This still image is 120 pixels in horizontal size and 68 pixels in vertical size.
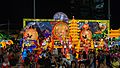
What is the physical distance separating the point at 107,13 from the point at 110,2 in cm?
51

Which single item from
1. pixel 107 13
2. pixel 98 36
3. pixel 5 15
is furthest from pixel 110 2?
pixel 5 15

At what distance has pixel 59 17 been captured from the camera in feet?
58.4

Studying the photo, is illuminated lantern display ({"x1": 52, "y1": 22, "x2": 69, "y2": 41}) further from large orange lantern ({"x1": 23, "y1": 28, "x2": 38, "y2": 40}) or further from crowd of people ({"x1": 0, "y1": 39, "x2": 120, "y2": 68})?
large orange lantern ({"x1": 23, "y1": 28, "x2": 38, "y2": 40})

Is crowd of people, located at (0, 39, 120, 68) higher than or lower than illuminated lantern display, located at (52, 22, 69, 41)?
lower

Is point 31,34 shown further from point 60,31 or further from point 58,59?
point 58,59

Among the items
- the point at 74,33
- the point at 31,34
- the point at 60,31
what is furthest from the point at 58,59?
the point at 31,34

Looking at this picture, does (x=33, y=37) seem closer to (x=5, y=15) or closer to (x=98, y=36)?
(x=5, y=15)

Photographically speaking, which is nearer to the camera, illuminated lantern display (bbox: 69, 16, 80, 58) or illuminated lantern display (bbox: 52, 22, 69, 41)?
illuminated lantern display (bbox: 52, 22, 69, 41)

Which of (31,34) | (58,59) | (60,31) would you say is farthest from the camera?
(60,31)

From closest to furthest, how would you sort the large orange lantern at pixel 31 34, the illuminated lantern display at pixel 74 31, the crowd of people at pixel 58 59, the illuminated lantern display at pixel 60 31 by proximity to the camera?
the crowd of people at pixel 58 59
the large orange lantern at pixel 31 34
the illuminated lantern display at pixel 60 31
the illuminated lantern display at pixel 74 31

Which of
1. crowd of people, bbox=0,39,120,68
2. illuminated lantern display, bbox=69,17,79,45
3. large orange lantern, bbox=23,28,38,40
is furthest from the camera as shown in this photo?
illuminated lantern display, bbox=69,17,79,45

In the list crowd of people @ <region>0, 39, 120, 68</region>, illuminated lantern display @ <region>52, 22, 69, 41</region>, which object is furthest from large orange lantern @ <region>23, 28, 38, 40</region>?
illuminated lantern display @ <region>52, 22, 69, 41</region>

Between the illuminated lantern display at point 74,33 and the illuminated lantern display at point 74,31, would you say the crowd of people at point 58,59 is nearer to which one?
the illuminated lantern display at point 74,33

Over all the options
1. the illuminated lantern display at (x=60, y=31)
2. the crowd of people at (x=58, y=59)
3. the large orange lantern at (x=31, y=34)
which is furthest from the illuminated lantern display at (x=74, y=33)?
the large orange lantern at (x=31, y=34)
